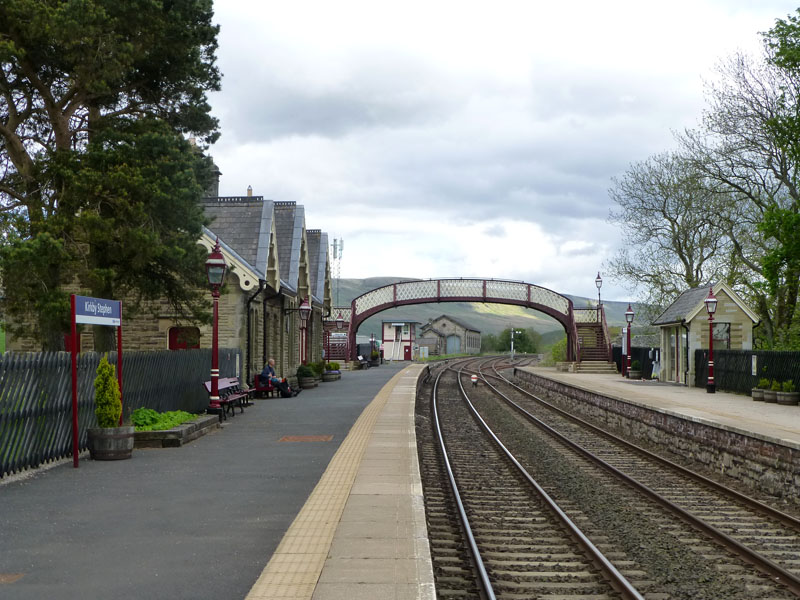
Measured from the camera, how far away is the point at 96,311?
11.7 meters

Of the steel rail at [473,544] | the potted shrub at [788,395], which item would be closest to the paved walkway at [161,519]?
the steel rail at [473,544]

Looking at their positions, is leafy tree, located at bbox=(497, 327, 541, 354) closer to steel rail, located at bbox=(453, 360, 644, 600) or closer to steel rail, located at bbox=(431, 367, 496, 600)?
steel rail, located at bbox=(431, 367, 496, 600)

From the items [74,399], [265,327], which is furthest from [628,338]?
[74,399]

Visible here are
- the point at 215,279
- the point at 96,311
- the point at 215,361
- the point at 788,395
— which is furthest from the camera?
the point at 788,395

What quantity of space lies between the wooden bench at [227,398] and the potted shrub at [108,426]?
527cm

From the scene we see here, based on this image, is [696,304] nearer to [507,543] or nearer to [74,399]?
[507,543]

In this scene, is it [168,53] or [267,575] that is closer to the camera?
[267,575]

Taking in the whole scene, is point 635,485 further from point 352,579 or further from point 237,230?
point 237,230

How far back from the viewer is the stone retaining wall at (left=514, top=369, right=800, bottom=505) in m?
11.9

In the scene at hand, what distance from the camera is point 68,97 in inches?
732

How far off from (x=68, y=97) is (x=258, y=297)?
418 inches

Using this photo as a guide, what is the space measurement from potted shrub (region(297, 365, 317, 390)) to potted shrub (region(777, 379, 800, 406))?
16.8 metres

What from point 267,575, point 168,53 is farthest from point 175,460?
point 168,53

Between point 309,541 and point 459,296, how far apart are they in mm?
50867
